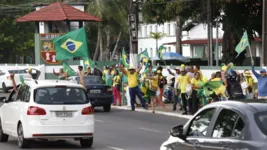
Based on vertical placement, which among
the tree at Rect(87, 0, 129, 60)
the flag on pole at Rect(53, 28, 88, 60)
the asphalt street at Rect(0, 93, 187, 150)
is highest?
the tree at Rect(87, 0, 129, 60)

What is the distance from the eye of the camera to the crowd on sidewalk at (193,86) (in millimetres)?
25642

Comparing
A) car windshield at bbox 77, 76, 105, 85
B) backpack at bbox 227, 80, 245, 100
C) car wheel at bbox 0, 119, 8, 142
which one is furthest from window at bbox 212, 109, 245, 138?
car windshield at bbox 77, 76, 105, 85

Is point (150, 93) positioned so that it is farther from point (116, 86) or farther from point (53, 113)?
point (53, 113)

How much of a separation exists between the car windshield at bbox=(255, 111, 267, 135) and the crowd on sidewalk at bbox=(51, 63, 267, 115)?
15.3 m

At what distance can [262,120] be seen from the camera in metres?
8.39

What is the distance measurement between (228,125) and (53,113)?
8.86 meters

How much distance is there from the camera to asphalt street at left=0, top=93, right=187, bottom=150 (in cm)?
1823

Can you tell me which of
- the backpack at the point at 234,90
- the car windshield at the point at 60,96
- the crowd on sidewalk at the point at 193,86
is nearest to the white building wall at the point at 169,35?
the crowd on sidewalk at the point at 193,86

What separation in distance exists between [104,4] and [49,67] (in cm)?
1503

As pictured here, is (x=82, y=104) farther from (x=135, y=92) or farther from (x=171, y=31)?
(x=171, y=31)

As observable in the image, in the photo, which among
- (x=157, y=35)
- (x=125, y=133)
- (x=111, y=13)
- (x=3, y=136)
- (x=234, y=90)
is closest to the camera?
(x=3, y=136)

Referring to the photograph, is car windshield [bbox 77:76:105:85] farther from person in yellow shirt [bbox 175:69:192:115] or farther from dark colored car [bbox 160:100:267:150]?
dark colored car [bbox 160:100:267:150]

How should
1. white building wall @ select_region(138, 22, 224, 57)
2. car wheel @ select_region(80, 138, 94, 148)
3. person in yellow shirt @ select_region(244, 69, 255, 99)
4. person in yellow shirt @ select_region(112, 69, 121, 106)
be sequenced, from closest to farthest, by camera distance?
car wheel @ select_region(80, 138, 94, 148)
person in yellow shirt @ select_region(244, 69, 255, 99)
person in yellow shirt @ select_region(112, 69, 121, 106)
white building wall @ select_region(138, 22, 224, 57)

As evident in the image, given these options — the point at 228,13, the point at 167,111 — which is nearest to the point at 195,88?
the point at 167,111
